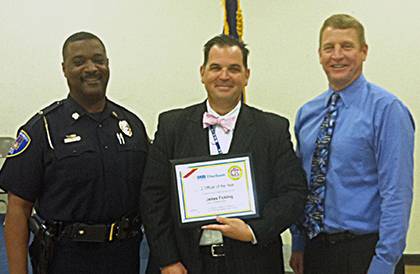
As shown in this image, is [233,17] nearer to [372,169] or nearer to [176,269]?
[372,169]

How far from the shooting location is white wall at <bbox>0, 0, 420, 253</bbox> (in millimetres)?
4801

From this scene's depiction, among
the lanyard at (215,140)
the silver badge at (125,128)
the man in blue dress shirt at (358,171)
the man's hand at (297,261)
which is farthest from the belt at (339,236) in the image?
the silver badge at (125,128)

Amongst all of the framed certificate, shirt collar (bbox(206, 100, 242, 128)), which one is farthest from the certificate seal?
shirt collar (bbox(206, 100, 242, 128))

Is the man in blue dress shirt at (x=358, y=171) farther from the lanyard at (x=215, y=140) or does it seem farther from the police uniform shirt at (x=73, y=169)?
the police uniform shirt at (x=73, y=169)

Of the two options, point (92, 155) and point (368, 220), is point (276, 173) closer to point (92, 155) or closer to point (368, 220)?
point (368, 220)

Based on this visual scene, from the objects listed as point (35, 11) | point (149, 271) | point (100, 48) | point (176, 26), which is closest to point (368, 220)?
point (149, 271)

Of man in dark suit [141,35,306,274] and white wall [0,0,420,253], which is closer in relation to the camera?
man in dark suit [141,35,306,274]

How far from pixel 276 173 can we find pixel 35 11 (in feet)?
14.0

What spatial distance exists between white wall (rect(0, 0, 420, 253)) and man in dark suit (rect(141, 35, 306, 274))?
9.71 ft

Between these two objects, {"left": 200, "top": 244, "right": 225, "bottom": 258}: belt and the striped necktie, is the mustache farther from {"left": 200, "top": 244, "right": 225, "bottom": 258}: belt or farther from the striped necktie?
the striped necktie

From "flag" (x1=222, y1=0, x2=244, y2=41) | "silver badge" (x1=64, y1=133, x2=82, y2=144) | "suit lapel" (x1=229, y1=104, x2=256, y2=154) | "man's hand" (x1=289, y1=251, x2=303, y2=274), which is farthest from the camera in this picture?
"flag" (x1=222, y1=0, x2=244, y2=41)

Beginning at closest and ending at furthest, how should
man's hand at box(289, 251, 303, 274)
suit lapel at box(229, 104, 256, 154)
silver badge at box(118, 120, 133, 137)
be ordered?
suit lapel at box(229, 104, 256, 154)
silver badge at box(118, 120, 133, 137)
man's hand at box(289, 251, 303, 274)

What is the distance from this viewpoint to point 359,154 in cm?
209

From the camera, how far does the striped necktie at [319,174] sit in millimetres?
2188
